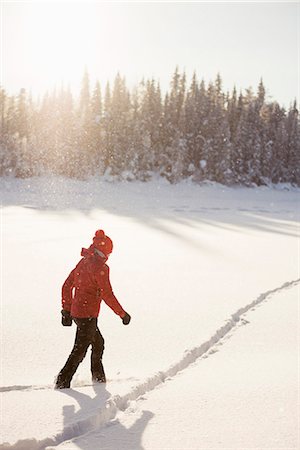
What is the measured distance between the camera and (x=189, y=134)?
57.8m

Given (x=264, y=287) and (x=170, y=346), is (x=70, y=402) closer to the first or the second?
(x=170, y=346)

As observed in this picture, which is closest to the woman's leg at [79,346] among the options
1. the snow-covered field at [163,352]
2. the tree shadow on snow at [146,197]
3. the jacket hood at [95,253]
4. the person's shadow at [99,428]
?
the snow-covered field at [163,352]

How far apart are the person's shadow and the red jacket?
2.52 ft

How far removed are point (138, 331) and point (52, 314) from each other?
1.42m

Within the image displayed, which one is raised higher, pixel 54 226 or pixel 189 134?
pixel 189 134

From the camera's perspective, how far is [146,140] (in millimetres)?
52906

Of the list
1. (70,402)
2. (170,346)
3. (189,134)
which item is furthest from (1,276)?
(189,134)

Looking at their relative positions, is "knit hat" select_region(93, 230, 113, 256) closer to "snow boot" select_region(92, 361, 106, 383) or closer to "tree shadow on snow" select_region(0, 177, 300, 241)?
"snow boot" select_region(92, 361, 106, 383)

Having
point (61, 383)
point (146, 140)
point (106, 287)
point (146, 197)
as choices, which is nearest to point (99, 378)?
point (61, 383)

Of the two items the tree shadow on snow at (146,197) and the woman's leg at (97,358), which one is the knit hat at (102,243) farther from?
the tree shadow on snow at (146,197)

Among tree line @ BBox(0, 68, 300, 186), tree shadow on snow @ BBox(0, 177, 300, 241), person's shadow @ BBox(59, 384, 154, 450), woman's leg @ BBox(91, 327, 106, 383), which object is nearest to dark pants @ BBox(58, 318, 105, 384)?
woman's leg @ BBox(91, 327, 106, 383)

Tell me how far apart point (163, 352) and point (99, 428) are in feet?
7.68

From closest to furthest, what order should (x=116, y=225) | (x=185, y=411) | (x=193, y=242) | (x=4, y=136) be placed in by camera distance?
(x=185, y=411), (x=193, y=242), (x=116, y=225), (x=4, y=136)

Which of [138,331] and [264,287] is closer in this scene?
[138,331]
